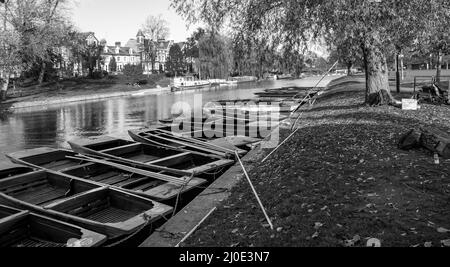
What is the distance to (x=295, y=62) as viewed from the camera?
680 inches

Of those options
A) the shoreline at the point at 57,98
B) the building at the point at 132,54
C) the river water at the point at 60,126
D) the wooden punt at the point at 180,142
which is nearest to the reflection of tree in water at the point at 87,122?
the river water at the point at 60,126

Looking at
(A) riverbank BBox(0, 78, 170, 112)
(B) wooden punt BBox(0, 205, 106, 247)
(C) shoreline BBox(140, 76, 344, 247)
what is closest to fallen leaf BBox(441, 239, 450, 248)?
(C) shoreline BBox(140, 76, 344, 247)

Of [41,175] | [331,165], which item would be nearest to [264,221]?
[331,165]

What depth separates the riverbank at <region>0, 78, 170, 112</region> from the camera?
42688mm

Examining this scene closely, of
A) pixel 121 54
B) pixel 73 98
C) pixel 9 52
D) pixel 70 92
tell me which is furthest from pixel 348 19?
pixel 121 54

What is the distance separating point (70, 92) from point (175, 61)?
5212 centimetres

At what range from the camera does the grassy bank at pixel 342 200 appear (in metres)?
5.30

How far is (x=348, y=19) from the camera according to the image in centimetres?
1209

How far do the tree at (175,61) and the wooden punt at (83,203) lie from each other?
91703 millimetres

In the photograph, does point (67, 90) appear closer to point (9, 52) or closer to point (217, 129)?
point (9, 52)

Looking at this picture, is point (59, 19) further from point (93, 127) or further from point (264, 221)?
point (264, 221)

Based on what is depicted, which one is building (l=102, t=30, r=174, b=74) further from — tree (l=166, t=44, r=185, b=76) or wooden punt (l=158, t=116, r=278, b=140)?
wooden punt (l=158, t=116, r=278, b=140)

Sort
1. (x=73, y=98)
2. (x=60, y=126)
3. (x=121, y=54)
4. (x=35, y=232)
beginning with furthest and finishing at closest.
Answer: (x=121, y=54) < (x=73, y=98) < (x=60, y=126) < (x=35, y=232)

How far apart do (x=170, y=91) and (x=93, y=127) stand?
4240 centimetres
